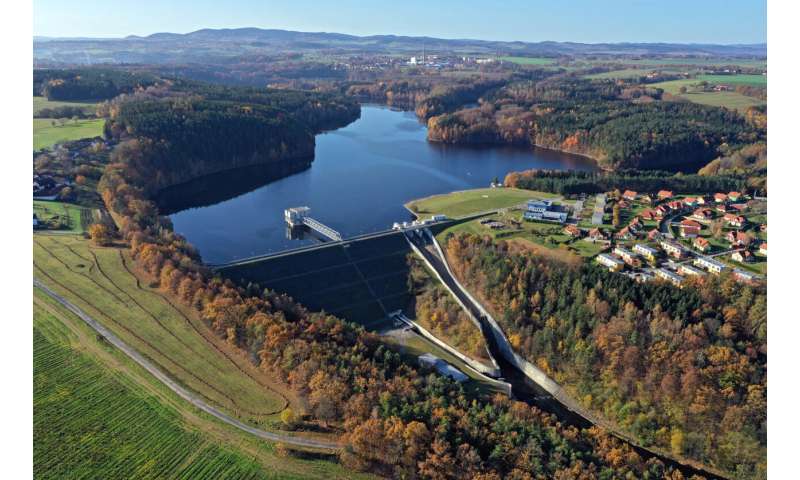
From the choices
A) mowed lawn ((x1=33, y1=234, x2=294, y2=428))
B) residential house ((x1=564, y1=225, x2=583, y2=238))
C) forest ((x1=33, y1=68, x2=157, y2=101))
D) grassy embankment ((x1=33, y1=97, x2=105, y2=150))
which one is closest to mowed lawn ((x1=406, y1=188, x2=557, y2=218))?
residential house ((x1=564, y1=225, x2=583, y2=238))

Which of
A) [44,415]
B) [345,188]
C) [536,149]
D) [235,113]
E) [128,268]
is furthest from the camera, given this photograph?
[536,149]

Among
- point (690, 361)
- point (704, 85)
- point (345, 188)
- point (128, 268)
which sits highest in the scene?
point (704, 85)

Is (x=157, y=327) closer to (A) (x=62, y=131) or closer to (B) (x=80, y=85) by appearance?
(A) (x=62, y=131)

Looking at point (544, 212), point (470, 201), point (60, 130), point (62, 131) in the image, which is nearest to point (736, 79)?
point (470, 201)

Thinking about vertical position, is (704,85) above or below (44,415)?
above

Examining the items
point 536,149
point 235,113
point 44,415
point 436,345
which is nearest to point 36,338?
point 44,415

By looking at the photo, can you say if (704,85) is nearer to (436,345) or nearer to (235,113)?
(235,113)

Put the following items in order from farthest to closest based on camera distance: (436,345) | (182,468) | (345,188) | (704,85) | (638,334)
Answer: (704,85) < (345,188) < (436,345) < (638,334) < (182,468)
